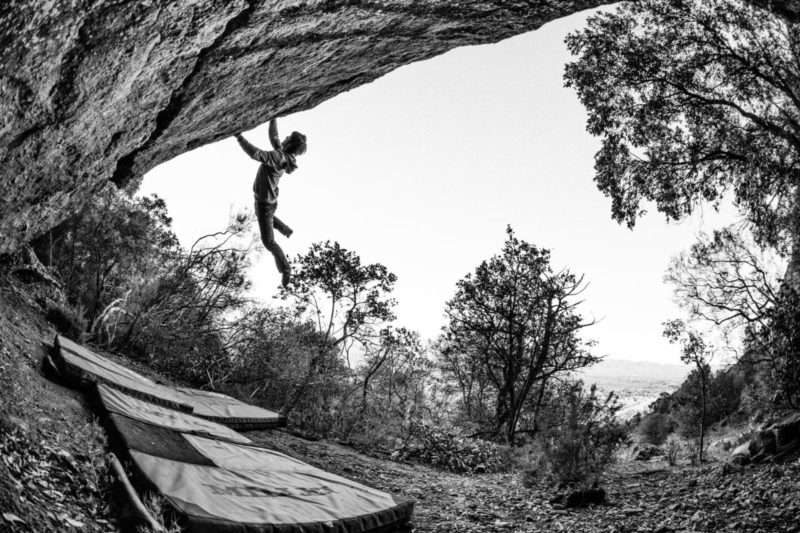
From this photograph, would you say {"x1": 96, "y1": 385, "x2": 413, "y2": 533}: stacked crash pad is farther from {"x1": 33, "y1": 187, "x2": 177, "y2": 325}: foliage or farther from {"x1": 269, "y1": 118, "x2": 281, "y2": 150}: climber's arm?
{"x1": 33, "y1": 187, "x2": 177, "y2": 325}: foliage

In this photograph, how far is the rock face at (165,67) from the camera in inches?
80.3

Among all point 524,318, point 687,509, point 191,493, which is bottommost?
point 687,509

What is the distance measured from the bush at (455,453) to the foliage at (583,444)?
3.72 m

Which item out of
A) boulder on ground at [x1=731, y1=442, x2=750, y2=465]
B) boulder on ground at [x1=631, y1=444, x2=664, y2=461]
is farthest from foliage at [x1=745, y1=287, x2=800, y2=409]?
boulder on ground at [x1=631, y1=444, x2=664, y2=461]

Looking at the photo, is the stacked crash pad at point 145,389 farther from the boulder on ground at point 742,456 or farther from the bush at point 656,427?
the bush at point 656,427

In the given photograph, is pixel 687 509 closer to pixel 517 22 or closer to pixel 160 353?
pixel 517 22

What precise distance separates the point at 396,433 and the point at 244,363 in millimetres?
5201

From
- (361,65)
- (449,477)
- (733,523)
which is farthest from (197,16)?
(449,477)

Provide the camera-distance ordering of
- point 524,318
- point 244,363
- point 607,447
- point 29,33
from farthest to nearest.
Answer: point 524,318 → point 244,363 → point 607,447 → point 29,33

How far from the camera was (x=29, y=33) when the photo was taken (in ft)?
5.88

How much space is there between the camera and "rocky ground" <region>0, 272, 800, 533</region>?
2887mm

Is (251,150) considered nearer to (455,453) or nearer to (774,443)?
(774,443)

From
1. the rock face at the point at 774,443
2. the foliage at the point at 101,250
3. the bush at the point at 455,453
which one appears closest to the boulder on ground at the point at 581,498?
the rock face at the point at 774,443

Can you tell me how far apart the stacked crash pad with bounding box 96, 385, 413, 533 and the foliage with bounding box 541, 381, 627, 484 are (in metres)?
3.18
